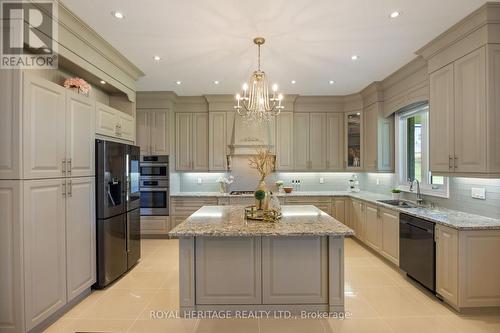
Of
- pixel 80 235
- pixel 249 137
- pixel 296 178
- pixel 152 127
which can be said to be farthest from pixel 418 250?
pixel 152 127

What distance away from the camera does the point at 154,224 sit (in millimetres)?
5223

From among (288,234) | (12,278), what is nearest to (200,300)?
(288,234)

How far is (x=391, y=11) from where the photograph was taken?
8.20ft

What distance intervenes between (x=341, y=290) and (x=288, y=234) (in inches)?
34.1

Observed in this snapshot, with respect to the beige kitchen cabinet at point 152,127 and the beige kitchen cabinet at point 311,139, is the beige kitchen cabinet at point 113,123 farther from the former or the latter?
the beige kitchen cabinet at point 311,139

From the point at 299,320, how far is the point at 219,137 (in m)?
3.73

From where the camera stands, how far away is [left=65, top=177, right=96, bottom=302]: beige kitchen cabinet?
104 inches

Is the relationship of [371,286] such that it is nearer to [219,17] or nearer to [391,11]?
[391,11]

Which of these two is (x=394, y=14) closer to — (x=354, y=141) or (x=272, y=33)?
(x=272, y=33)

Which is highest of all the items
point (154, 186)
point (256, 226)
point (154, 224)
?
point (154, 186)

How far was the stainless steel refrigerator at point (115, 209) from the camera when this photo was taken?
120 inches

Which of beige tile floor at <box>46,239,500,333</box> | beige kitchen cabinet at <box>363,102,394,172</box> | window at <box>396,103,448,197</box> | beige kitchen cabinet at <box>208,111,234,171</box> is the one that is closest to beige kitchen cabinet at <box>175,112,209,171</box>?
beige kitchen cabinet at <box>208,111,234,171</box>

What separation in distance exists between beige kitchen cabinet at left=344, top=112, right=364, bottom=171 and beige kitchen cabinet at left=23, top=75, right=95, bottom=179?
4520mm

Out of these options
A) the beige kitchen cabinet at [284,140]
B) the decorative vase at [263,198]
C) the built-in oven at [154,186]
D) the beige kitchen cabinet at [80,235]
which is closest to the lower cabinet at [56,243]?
the beige kitchen cabinet at [80,235]
